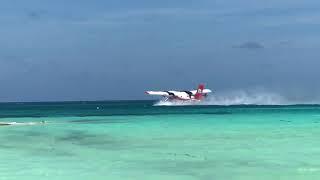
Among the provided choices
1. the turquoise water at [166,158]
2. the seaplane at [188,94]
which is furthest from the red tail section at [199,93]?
the turquoise water at [166,158]

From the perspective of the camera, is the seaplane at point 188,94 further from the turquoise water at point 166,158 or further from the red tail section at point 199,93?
the turquoise water at point 166,158

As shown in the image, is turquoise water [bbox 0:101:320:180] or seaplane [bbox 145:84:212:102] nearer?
turquoise water [bbox 0:101:320:180]

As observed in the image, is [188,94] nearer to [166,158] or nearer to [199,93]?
[199,93]

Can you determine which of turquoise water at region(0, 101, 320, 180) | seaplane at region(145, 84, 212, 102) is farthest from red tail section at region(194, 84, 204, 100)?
turquoise water at region(0, 101, 320, 180)

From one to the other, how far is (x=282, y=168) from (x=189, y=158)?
448 cm

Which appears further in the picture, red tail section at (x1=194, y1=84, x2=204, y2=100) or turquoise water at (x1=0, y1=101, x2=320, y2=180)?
red tail section at (x1=194, y1=84, x2=204, y2=100)

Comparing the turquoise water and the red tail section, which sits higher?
the red tail section

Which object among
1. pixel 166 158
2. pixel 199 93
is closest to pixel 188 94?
pixel 199 93

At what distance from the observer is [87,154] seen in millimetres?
28703

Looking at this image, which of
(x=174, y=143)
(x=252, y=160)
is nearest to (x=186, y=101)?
(x=174, y=143)

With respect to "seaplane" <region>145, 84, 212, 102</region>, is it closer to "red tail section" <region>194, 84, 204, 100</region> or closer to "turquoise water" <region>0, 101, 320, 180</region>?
"red tail section" <region>194, 84, 204, 100</region>

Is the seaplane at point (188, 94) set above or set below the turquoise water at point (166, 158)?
above

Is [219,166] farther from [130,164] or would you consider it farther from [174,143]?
[174,143]

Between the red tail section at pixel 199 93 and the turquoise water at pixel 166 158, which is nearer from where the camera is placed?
the turquoise water at pixel 166 158
